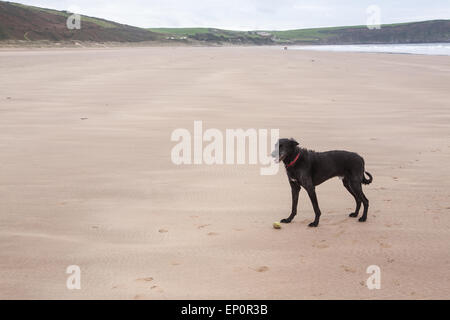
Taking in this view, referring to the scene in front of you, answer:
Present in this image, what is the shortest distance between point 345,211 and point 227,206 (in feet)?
4.69

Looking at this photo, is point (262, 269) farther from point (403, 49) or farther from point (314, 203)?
point (403, 49)

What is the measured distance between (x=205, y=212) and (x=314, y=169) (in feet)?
4.50

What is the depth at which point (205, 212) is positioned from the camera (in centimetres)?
551

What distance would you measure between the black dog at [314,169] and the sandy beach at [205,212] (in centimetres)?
27

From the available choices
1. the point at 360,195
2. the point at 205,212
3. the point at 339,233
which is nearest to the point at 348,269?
the point at 339,233

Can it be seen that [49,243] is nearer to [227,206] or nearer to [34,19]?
[227,206]

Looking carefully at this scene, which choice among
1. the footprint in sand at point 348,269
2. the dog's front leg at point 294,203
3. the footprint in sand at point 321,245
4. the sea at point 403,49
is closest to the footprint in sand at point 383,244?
the footprint in sand at point 321,245

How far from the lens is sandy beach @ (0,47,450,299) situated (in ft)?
12.6

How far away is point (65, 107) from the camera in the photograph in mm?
12977

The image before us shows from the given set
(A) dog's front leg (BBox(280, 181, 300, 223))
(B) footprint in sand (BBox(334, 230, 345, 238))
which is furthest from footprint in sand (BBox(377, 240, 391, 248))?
(A) dog's front leg (BBox(280, 181, 300, 223))

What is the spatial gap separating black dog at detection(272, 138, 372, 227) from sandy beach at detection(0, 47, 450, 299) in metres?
0.27

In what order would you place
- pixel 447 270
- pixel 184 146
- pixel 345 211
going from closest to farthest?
pixel 447 270, pixel 345 211, pixel 184 146

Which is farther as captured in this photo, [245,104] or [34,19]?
[34,19]
